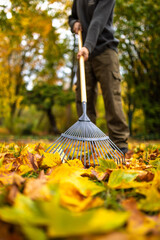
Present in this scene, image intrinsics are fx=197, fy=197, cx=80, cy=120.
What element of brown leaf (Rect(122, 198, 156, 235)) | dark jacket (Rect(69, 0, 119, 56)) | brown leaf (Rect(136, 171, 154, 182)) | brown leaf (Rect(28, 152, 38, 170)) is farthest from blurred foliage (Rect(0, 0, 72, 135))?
brown leaf (Rect(122, 198, 156, 235))

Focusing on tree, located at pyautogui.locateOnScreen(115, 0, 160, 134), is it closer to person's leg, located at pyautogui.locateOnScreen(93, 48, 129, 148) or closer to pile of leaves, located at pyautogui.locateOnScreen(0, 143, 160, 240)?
person's leg, located at pyautogui.locateOnScreen(93, 48, 129, 148)

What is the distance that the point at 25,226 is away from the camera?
0.39m

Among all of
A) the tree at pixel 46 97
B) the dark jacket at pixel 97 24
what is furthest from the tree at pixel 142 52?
the dark jacket at pixel 97 24

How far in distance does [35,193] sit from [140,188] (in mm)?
377

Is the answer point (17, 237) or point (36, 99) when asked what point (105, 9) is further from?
point (36, 99)

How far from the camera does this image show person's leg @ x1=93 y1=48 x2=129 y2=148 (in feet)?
6.56

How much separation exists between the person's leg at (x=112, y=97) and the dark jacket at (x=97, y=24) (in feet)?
0.42

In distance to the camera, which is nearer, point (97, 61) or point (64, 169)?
point (64, 169)

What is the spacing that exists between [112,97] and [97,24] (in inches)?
28.6

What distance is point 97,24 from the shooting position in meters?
1.93

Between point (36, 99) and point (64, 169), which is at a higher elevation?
point (36, 99)

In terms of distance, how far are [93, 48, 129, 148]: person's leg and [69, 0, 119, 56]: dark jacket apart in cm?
13

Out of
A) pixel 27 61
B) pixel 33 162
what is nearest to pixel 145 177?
pixel 33 162

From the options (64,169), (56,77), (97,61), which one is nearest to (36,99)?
(56,77)
